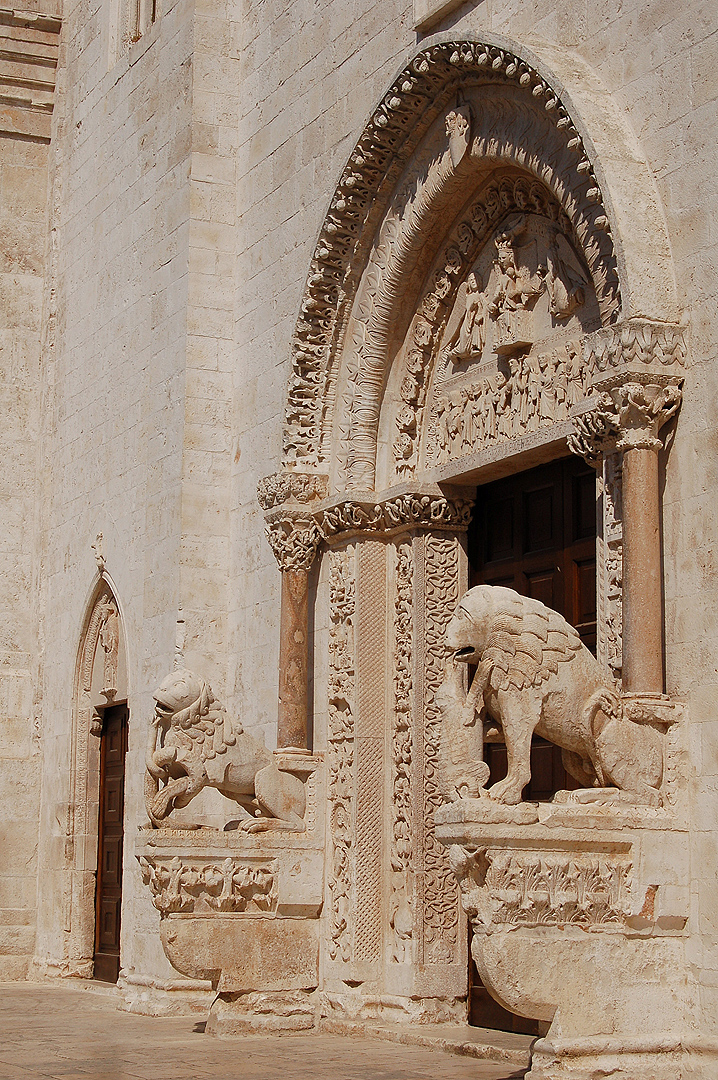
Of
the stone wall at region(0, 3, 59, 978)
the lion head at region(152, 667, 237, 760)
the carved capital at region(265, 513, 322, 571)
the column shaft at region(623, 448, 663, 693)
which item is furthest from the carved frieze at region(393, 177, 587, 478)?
the stone wall at region(0, 3, 59, 978)

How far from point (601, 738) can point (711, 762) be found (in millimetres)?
458

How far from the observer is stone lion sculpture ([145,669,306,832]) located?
8.92 metres

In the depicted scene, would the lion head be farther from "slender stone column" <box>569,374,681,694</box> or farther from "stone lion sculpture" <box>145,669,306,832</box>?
"slender stone column" <box>569,374,681,694</box>

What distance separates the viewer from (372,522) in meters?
9.34

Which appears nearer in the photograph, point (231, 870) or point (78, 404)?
point (231, 870)

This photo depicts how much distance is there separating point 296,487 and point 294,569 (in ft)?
1.64

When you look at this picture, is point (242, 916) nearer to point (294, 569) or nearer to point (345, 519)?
point (294, 569)

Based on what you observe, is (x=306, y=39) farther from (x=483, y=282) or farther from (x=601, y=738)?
(x=601, y=738)

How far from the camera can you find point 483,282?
8891 mm

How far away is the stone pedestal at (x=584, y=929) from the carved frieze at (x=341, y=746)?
272cm

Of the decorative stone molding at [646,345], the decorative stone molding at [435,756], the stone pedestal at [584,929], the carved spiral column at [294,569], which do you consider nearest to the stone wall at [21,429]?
the carved spiral column at [294,569]

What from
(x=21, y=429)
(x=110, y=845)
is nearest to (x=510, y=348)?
(x=110, y=845)

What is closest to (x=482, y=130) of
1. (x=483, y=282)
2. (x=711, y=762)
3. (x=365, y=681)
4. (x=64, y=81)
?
(x=483, y=282)

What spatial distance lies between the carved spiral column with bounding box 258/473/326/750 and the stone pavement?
1827 millimetres
